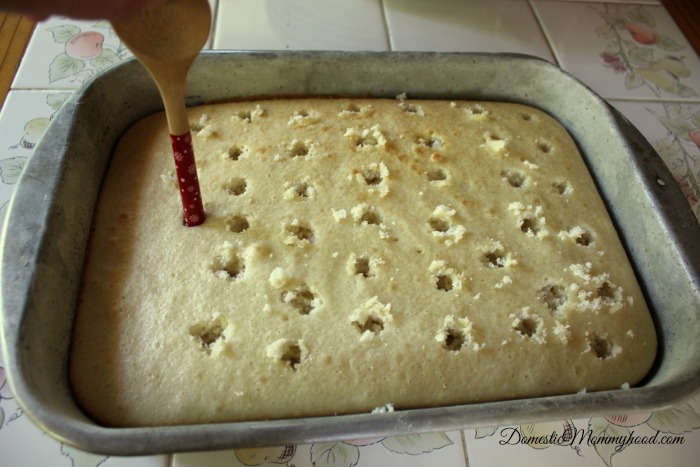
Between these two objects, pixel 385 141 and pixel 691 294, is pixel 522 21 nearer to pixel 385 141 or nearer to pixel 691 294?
pixel 385 141

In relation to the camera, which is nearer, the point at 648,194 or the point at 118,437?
the point at 118,437

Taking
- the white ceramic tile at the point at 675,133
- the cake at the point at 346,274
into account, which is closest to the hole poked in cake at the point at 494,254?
the cake at the point at 346,274

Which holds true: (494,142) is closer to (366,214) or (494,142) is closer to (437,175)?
(437,175)

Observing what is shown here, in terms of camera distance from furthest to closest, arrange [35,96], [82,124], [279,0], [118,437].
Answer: [279,0], [35,96], [82,124], [118,437]

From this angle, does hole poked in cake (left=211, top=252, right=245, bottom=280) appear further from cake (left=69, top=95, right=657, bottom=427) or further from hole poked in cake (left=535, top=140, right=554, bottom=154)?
hole poked in cake (left=535, top=140, right=554, bottom=154)

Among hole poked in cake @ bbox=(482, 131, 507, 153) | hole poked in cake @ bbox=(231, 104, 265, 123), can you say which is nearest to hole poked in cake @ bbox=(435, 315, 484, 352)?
hole poked in cake @ bbox=(482, 131, 507, 153)

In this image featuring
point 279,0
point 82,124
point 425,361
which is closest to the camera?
point 425,361

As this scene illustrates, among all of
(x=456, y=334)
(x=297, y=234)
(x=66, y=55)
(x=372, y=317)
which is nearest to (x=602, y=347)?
(x=456, y=334)

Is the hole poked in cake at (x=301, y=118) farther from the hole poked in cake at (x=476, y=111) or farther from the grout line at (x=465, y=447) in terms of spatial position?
the grout line at (x=465, y=447)

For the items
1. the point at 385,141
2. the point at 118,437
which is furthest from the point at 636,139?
the point at 118,437
